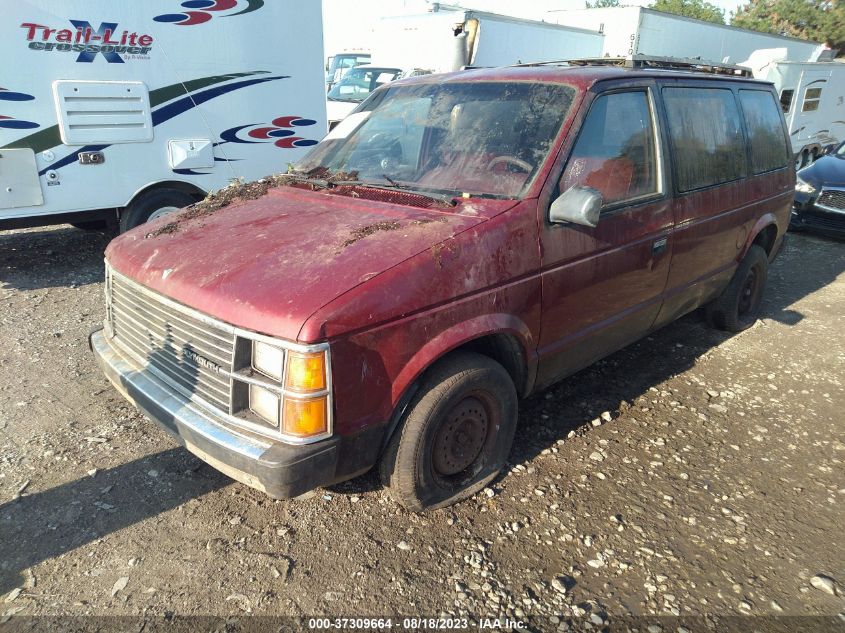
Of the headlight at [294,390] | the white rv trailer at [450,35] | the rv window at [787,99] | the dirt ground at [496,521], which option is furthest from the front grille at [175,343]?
the rv window at [787,99]

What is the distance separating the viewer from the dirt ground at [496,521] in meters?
2.43

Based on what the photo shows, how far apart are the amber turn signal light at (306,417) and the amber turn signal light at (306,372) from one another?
0.17 feet

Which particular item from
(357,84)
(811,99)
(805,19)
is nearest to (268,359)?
(357,84)

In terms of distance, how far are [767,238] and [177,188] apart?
19.3 ft

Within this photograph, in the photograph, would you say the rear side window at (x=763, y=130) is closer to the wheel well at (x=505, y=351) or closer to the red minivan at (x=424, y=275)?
the red minivan at (x=424, y=275)

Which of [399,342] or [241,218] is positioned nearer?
[399,342]

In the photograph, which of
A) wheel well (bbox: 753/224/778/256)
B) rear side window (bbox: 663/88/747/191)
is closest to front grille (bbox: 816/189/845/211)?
wheel well (bbox: 753/224/778/256)

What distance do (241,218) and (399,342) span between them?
4.13ft

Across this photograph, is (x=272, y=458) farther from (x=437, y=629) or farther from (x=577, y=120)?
(x=577, y=120)

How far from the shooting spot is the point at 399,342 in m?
2.42

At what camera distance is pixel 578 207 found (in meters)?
2.80

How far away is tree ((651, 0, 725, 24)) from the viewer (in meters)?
45.2

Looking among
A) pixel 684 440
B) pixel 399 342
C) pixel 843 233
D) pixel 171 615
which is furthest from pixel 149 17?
pixel 843 233

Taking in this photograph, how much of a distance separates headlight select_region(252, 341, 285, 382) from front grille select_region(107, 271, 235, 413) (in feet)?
0.33
